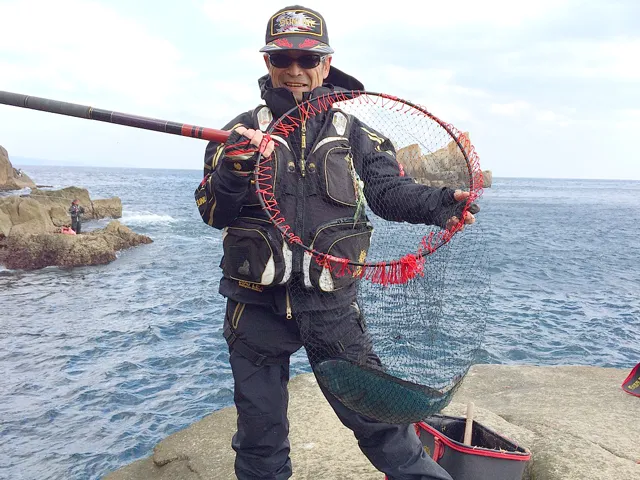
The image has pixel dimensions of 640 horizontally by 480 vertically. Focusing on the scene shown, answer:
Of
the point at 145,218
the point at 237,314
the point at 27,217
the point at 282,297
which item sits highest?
the point at 282,297

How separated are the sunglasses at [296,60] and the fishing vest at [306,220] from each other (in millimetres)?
319

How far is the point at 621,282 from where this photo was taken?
25125 millimetres

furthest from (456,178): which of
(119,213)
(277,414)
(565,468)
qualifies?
(119,213)

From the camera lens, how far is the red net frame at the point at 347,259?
10.3 ft

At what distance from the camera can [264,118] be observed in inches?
138

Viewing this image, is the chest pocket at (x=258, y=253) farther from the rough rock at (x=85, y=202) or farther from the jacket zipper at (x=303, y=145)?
the rough rock at (x=85, y=202)

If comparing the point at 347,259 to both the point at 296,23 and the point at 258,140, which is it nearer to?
the point at 258,140

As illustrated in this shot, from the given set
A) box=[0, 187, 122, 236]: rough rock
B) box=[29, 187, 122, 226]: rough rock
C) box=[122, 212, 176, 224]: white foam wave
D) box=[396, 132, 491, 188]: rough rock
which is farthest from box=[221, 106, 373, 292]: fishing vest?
box=[122, 212, 176, 224]: white foam wave

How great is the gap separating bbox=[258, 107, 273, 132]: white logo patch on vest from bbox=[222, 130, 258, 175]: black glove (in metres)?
0.44

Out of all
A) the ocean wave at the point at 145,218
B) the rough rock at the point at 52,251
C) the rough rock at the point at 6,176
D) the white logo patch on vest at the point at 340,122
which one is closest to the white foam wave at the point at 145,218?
the ocean wave at the point at 145,218

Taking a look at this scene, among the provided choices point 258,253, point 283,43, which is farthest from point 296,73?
point 258,253

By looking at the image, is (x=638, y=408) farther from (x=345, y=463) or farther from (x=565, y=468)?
(x=345, y=463)

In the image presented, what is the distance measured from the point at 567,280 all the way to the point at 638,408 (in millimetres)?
19945

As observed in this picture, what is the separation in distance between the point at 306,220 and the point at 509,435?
3444mm
